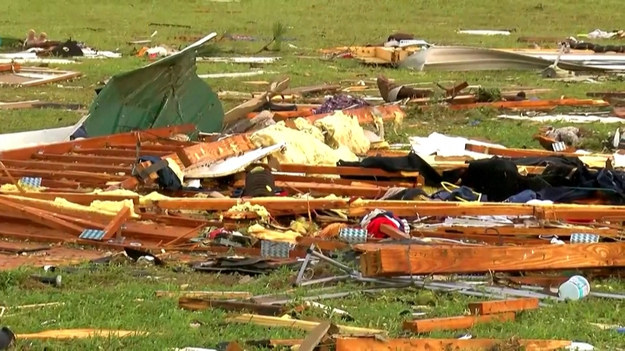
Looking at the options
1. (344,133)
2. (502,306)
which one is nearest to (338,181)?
(344,133)

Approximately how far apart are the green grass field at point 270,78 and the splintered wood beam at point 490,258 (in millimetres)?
219

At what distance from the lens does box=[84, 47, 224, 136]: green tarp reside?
623 inches

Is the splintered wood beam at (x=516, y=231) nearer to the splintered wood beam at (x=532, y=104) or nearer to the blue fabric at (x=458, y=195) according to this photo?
the blue fabric at (x=458, y=195)

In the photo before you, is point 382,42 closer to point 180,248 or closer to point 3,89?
point 3,89

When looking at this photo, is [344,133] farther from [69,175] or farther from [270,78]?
[270,78]

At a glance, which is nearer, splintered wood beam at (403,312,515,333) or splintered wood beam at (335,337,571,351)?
splintered wood beam at (335,337,571,351)

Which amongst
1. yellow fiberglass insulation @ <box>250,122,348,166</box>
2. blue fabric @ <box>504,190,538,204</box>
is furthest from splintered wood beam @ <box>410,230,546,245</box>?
yellow fiberglass insulation @ <box>250,122,348,166</box>

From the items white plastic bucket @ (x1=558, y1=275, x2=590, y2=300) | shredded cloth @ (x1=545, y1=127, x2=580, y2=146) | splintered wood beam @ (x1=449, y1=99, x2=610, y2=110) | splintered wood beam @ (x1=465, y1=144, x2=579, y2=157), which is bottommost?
splintered wood beam @ (x1=449, y1=99, x2=610, y2=110)

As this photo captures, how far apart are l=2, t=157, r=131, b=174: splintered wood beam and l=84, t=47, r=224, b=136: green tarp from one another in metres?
1.98

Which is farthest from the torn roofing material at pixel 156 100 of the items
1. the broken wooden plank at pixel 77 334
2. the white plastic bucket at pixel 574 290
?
the broken wooden plank at pixel 77 334

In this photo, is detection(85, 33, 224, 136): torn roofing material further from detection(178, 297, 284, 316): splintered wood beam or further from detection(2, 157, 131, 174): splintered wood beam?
detection(178, 297, 284, 316): splintered wood beam

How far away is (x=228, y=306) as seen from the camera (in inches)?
314

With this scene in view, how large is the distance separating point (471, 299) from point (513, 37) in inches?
1112

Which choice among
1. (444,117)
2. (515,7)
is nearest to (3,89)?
(444,117)
